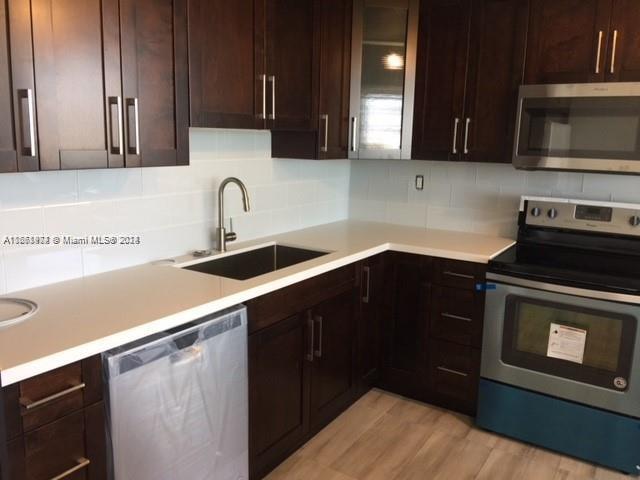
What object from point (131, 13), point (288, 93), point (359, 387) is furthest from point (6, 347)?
point (359, 387)

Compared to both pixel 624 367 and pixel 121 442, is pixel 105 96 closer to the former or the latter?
pixel 121 442

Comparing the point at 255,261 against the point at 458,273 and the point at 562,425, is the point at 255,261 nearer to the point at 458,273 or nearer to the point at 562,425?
the point at 458,273

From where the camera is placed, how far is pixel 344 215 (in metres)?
3.74

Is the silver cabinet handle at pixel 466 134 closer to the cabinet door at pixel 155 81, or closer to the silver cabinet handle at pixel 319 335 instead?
the silver cabinet handle at pixel 319 335

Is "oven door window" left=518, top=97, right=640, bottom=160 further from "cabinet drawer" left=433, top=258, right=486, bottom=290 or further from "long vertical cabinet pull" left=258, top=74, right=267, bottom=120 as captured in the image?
"long vertical cabinet pull" left=258, top=74, right=267, bottom=120

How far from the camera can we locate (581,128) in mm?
2580

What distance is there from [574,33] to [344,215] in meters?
1.74

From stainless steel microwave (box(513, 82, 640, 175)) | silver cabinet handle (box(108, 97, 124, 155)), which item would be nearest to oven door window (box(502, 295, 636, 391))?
stainless steel microwave (box(513, 82, 640, 175))

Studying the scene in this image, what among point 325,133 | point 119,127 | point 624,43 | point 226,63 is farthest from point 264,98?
point 624,43

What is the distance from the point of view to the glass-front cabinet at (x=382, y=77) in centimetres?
296

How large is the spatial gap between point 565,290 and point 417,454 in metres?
1.02

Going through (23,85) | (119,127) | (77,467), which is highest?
(23,85)

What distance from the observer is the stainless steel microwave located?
8.09 feet

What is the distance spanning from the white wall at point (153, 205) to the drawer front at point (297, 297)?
59 cm
